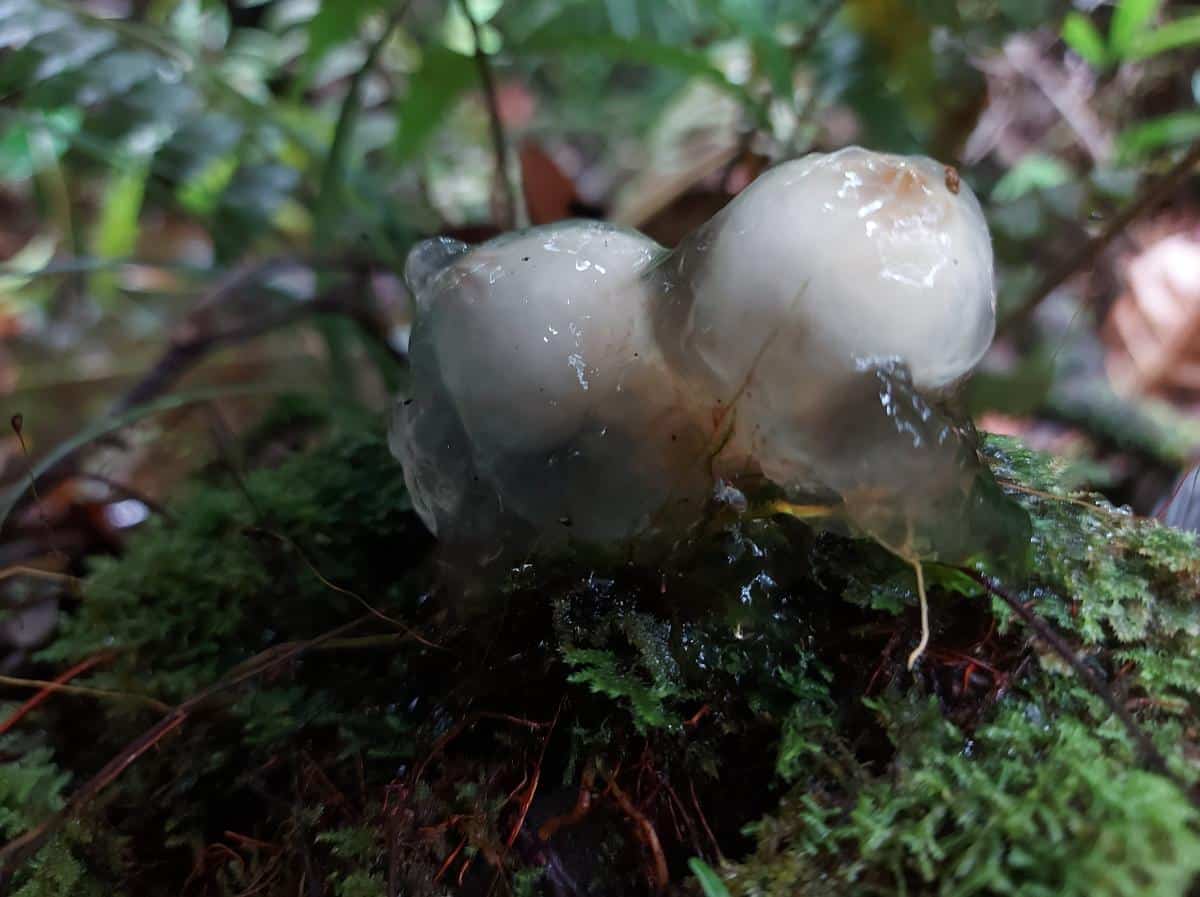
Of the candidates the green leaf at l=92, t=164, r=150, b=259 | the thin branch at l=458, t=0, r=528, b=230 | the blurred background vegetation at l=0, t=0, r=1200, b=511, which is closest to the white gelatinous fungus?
the blurred background vegetation at l=0, t=0, r=1200, b=511

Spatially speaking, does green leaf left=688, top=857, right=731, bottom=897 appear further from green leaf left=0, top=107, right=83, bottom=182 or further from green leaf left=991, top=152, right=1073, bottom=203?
green leaf left=991, top=152, right=1073, bottom=203

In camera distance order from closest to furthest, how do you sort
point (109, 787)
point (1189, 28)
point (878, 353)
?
1. point (878, 353)
2. point (109, 787)
3. point (1189, 28)

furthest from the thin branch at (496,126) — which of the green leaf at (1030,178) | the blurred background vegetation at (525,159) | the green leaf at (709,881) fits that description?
the green leaf at (709,881)

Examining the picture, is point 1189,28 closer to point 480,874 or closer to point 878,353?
point 878,353

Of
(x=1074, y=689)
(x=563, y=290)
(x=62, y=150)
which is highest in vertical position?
(x=563, y=290)

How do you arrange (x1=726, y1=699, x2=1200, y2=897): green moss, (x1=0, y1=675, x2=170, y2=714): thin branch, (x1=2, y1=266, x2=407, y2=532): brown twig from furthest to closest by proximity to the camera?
(x1=2, y1=266, x2=407, y2=532): brown twig, (x1=0, y1=675, x2=170, y2=714): thin branch, (x1=726, y1=699, x2=1200, y2=897): green moss

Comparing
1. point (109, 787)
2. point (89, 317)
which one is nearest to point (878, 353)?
point (109, 787)
